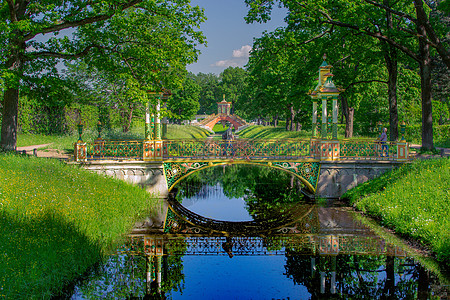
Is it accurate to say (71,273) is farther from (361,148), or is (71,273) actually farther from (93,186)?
(361,148)

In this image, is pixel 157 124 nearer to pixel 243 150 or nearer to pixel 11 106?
pixel 243 150

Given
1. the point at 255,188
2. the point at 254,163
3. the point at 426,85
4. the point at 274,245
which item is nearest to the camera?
the point at 274,245

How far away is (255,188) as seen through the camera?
73.8 ft

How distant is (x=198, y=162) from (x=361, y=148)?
716 centimetres

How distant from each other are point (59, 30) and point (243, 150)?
921 centimetres

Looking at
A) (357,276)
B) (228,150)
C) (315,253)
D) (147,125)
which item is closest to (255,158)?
(228,150)

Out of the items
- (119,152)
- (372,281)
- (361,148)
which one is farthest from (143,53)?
(372,281)

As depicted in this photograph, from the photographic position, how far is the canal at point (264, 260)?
8.40 meters

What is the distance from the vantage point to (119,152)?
57.1 ft

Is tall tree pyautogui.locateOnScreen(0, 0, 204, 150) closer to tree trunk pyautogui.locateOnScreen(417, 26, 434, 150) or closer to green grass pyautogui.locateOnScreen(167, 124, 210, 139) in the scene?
tree trunk pyautogui.locateOnScreen(417, 26, 434, 150)

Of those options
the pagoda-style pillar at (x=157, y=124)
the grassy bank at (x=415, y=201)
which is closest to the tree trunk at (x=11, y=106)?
the pagoda-style pillar at (x=157, y=124)

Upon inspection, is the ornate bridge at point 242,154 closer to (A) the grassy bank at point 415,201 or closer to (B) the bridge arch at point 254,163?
(B) the bridge arch at point 254,163

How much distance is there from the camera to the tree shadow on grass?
772cm

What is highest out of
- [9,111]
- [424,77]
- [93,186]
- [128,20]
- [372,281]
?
[128,20]
